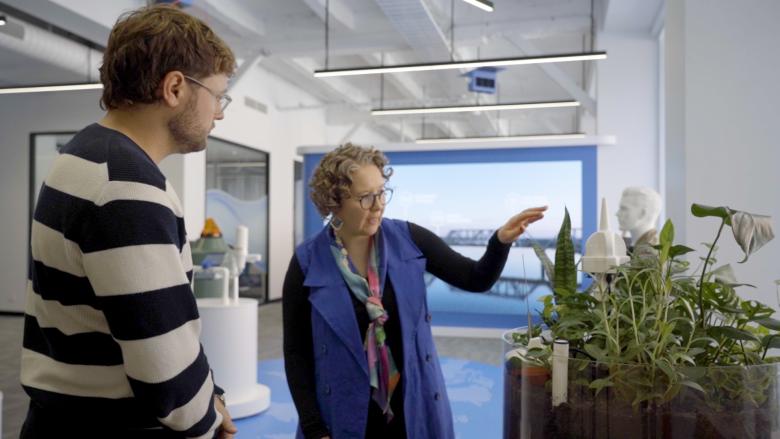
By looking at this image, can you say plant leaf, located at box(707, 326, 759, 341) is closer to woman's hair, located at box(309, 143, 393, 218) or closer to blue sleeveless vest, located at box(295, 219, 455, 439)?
blue sleeveless vest, located at box(295, 219, 455, 439)

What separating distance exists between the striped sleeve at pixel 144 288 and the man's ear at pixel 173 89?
0.59ft

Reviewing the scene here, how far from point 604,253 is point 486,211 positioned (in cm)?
694

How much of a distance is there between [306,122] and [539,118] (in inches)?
260

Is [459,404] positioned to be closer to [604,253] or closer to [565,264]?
[565,264]

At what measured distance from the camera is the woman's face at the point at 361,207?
167 cm

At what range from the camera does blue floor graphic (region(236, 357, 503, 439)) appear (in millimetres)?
3893

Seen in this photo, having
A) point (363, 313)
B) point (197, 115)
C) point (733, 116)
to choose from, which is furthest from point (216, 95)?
point (733, 116)

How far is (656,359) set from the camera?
2.46ft

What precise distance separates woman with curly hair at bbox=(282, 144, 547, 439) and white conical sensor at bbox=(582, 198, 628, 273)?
19.7 inches

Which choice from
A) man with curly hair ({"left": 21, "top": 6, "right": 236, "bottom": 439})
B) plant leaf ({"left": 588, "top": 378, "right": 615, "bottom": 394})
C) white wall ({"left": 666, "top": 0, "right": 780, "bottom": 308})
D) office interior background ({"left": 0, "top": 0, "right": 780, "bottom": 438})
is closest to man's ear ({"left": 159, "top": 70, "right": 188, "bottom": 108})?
man with curly hair ({"left": 21, "top": 6, "right": 236, "bottom": 439})

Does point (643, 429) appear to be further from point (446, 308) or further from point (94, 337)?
point (446, 308)

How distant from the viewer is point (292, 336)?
1.63 m

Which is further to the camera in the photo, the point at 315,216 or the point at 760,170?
the point at 315,216

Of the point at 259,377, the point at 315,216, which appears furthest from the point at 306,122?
the point at 259,377
